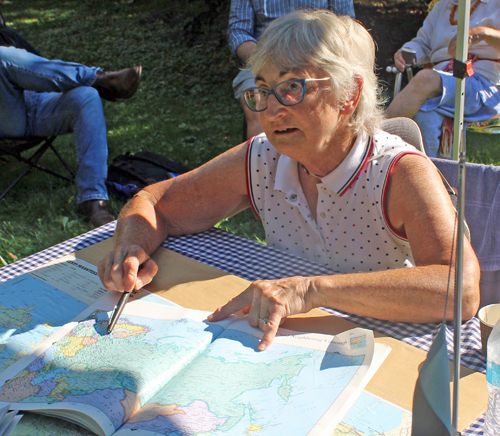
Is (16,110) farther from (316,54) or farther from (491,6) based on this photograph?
(491,6)

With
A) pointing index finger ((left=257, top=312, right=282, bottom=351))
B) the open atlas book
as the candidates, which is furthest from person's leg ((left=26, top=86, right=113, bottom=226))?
pointing index finger ((left=257, top=312, right=282, bottom=351))

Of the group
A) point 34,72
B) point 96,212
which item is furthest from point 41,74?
point 96,212

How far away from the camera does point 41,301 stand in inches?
51.1

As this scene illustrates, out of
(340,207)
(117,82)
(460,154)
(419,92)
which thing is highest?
(460,154)

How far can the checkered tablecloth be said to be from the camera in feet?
3.73

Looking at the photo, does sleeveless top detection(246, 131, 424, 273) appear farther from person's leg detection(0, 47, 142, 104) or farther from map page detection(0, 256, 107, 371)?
person's leg detection(0, 47, 142, 104)

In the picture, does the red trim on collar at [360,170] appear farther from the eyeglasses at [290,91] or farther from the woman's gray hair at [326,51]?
the eyeglasses at [290,91]

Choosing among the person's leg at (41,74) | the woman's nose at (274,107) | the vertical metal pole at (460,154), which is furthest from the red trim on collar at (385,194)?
the person's leg at (41,74)

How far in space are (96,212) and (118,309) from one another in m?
2.43

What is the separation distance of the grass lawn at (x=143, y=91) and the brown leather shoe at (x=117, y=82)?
0.93 meters

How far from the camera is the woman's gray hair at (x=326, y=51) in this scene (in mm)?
1480

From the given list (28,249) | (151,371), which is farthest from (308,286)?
(28,249)

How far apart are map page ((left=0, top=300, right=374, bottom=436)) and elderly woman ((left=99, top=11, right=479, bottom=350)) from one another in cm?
8

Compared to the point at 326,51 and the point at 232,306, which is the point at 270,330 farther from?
the point at 326,51
